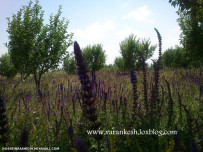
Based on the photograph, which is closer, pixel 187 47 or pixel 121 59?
pixel 187 47

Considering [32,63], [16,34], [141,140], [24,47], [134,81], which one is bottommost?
[141,140]

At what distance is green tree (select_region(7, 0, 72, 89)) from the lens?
1059cm

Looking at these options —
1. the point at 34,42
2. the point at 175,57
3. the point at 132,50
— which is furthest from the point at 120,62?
the point at 34,42

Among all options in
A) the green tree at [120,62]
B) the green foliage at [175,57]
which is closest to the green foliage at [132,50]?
the green tree at [120,62]

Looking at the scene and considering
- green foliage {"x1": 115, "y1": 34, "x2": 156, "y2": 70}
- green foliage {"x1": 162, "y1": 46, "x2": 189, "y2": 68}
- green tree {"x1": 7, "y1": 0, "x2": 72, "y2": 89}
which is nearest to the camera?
green tree {"x1": 7, "y1": 0, "x2": 72, "y2": 89}

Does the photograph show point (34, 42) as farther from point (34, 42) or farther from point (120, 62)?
point (120, 62)

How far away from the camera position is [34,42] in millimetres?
10945

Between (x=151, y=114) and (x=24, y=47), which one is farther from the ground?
(x=24, y=47)

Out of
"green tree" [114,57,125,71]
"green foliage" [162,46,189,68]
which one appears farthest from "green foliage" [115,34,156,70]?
"green foliage" [162,46,189,68]

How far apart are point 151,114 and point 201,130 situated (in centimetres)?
80

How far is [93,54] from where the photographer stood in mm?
25594

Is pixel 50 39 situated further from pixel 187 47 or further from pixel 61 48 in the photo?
pixel 187 47

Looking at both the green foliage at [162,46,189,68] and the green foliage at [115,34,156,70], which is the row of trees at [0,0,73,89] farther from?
the green foliage at [162,46,189,68]

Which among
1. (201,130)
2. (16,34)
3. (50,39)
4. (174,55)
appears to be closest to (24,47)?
(16,34)
